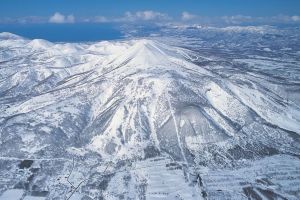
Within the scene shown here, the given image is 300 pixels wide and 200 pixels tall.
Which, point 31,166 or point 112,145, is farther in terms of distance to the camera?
point 112,145

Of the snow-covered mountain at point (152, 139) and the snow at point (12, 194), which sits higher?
the snow-covered mountain at point (152, 139)

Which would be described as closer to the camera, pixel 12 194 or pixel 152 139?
pixel 12 194

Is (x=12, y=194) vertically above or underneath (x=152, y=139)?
underneath

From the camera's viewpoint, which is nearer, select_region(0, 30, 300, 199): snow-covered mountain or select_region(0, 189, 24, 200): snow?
select_region(0, 189, 24, 200): snow

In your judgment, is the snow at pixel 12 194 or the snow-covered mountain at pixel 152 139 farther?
the snow-covered mountain at pixel 152 139

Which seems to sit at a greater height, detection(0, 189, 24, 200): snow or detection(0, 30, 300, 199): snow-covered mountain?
detection(0, 30, 300, 199): snow-covered mountain

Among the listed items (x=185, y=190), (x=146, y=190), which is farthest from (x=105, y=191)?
(x=185, y=190)

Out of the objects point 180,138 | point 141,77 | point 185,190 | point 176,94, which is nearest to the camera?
point 185,190

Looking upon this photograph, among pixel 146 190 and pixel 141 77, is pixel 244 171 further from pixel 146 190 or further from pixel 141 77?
pixel 141 77
